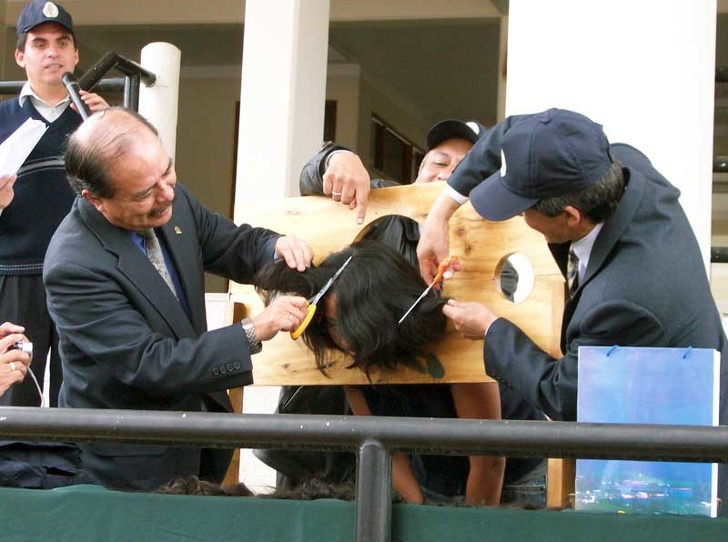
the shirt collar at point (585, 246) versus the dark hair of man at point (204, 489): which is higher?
the shirt collar at point (585, 246)

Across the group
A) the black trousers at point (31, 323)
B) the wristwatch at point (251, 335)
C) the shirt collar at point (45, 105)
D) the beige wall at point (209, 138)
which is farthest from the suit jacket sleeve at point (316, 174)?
the beige wall at point (209, 138)

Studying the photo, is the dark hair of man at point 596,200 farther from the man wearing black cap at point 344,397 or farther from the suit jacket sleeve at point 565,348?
the man wearing black cap at point 344,397

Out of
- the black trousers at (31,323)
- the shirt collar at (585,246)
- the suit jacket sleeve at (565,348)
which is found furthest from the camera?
the black trousers at (31,323)

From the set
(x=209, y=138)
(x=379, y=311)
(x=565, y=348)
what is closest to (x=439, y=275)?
(x=379, y=311)

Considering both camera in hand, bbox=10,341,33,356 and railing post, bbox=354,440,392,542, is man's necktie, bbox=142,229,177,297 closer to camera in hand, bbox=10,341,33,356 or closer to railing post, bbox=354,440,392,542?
camera in hand, bbox=10,341,33,356

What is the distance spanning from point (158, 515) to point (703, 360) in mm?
1045

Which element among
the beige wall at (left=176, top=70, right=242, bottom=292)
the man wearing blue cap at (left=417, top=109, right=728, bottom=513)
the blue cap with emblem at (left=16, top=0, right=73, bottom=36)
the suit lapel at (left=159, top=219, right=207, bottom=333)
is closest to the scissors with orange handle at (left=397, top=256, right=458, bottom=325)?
the man wearing blue cap at (left=417, top=109, right=728, bottom=513)

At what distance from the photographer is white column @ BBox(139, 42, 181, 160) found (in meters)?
5.83

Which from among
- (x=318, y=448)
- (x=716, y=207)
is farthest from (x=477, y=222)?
(x=716, y=207)

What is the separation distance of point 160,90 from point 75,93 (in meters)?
1.51

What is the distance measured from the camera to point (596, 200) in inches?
107

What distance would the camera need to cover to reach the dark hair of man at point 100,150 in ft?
10.4

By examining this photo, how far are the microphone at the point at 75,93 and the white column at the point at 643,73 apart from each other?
4.65 feet

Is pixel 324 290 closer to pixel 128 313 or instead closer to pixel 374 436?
pixel 128 313
